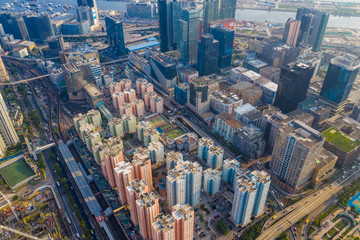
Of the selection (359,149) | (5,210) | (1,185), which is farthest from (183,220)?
(359,149)

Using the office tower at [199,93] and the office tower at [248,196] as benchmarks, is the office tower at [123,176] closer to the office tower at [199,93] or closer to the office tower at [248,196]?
the office tower at [248,196]

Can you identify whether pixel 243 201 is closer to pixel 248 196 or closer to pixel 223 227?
pixel 248 196

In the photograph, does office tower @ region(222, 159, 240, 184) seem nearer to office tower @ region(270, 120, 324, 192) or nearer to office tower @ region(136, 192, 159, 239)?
office tower @ region(270, 120, 324, 192)

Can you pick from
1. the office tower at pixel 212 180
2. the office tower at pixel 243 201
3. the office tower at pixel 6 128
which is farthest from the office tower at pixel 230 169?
the office tower at pixel 6 128

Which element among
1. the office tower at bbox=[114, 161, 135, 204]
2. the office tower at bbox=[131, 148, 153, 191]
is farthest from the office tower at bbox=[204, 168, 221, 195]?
the office tower at bbox=[114, 161, 135, 204]

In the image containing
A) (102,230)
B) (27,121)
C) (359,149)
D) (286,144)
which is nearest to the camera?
(102,230)

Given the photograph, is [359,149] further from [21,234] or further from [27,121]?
[27,121]
